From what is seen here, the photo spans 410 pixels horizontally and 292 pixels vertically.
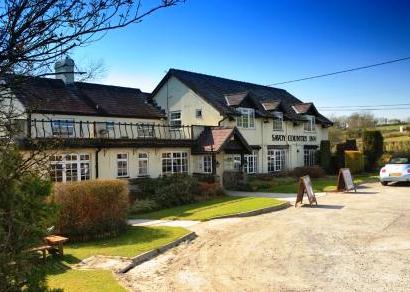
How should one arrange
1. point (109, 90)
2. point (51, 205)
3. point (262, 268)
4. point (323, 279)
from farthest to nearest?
point (109, 90)
point (262, 268)
point (323, 279)
point (51, 205)

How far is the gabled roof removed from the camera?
2548 cm

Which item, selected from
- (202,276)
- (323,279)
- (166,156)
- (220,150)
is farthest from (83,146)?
(323,279)

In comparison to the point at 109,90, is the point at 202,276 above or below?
below

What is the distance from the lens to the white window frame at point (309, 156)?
38.7 meters

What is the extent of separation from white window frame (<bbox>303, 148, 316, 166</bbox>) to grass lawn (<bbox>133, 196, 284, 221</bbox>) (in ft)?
61.6

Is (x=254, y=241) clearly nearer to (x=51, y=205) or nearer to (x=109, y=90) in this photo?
(x=51, y=205)

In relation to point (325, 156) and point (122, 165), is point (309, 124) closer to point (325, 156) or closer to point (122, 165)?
point (325, 156)

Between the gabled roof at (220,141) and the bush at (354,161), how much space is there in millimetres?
12231

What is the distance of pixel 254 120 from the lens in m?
32.2

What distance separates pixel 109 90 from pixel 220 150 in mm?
10757

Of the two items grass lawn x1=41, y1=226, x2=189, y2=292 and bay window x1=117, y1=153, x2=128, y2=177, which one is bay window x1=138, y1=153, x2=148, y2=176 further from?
grass lawn x1=41, y1=226, x2=189, y2=292

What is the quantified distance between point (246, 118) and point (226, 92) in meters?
3.71

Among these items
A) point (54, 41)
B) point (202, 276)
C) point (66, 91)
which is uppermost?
point (66, 91)

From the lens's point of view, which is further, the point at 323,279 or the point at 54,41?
the point at 323,279
